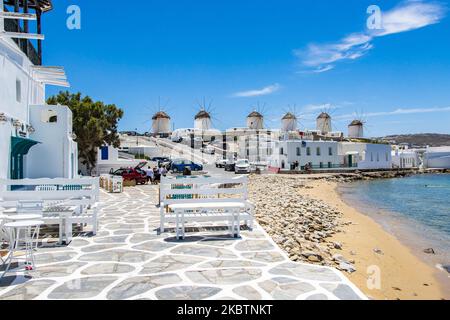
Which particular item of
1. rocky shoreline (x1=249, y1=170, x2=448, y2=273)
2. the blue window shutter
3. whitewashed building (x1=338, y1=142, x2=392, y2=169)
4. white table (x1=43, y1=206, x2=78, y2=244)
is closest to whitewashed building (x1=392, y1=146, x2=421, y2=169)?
whitewashed building (x1=338, y1=142, x2=392, y2=169)

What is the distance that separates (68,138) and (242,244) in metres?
12.0

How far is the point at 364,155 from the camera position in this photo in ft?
205

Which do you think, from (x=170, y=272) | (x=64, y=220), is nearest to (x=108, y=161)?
(x=64, y=220)

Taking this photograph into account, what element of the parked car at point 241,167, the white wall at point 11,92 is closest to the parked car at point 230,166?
the parked car at point 241,167

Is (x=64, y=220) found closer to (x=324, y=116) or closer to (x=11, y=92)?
(x=11, y=92)

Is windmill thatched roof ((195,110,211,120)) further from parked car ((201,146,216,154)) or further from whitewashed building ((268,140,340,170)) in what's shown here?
whitewashed building ((268,140,340,170))

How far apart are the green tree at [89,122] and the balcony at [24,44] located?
1193 centimetres

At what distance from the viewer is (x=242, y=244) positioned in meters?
8.30

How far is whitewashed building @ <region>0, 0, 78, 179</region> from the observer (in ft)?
42.3

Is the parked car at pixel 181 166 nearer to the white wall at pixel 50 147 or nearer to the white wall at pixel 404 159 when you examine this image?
the white wall at pixel 50 147

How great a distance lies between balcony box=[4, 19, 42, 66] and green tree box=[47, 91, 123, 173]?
11.9m
